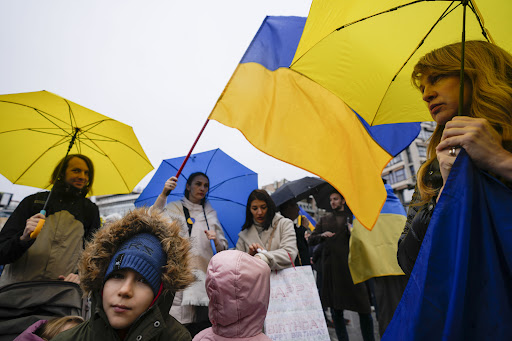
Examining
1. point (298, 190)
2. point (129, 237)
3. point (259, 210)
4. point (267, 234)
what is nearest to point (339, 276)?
point (267, 234)

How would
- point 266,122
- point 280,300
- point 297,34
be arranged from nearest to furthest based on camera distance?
point 266,122, point 297,34, point 280,300

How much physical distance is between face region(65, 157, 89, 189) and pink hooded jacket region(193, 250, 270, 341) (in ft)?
6.57

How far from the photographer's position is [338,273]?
4.07 m

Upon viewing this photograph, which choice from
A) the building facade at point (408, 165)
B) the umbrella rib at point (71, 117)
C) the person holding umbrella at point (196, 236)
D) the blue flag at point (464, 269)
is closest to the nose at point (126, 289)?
the person holding umbrella at point (196, 236)

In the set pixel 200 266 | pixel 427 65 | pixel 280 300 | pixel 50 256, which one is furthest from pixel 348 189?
pixel 50 256

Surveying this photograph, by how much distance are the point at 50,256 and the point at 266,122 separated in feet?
7.26

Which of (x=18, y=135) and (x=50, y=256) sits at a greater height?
(x=18, y=135)

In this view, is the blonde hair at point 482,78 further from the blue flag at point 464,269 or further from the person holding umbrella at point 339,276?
the person holding umbrella at point 339,276

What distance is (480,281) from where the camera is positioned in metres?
0.92

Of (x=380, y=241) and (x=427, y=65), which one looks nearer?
(x=427, y=65)

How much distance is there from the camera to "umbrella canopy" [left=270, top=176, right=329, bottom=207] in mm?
5734

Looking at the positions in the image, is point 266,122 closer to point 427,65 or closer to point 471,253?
point 427,65

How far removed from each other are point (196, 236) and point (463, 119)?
9.19 feet

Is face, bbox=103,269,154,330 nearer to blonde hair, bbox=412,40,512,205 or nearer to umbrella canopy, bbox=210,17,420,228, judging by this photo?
umbrella canopy, bbox=210,17,420,228
